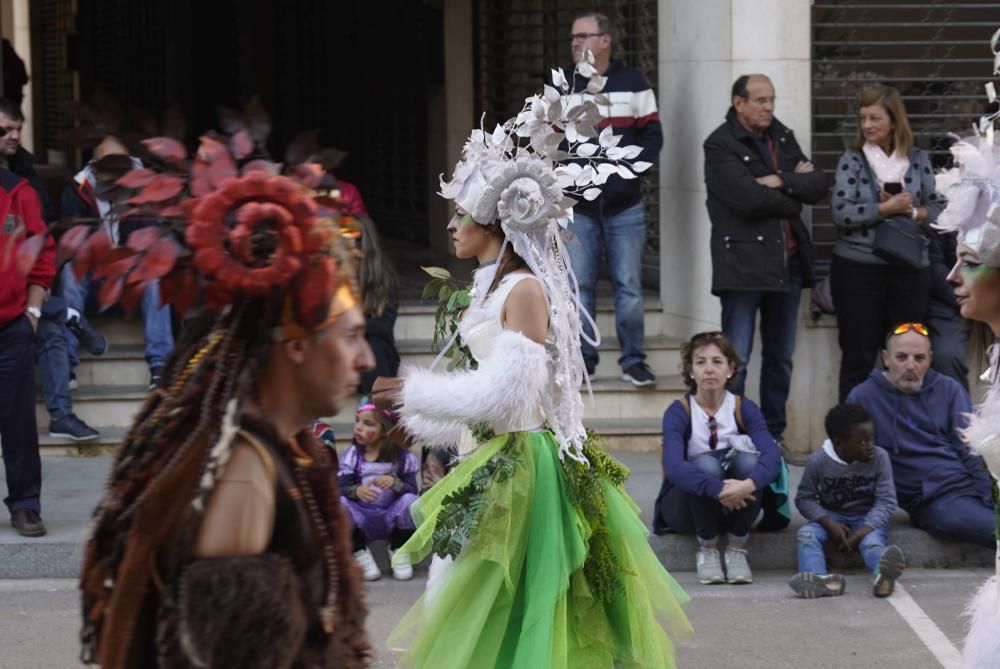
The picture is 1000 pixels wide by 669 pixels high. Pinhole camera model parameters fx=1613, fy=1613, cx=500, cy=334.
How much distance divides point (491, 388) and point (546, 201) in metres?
0.79

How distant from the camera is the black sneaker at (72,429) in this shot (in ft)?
30.8

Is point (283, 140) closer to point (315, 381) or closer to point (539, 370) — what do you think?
point (539, 370)

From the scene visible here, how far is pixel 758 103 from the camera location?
30.5ft

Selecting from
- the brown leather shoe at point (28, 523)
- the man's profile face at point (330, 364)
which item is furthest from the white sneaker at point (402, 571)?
the man's profile face at point (330, 364)

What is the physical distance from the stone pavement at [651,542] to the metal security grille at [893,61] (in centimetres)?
270

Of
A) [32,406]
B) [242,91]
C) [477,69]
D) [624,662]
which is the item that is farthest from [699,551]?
[242,91]

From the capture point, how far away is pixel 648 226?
1162cm

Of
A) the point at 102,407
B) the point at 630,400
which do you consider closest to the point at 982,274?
the point at 630,400

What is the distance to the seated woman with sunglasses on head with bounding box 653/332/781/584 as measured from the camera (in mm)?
7754

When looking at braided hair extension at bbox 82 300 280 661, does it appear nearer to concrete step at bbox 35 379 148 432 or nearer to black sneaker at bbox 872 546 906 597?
black sneaker at bbox 872 546 906 597

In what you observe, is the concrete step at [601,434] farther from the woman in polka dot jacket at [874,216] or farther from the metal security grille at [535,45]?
the metal security grille at [535,45]

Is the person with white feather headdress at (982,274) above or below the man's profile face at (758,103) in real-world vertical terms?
below

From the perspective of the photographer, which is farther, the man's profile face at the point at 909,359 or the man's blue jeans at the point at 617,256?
the man's blue jeans at the point at 617,256

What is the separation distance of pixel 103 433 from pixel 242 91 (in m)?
7.39
